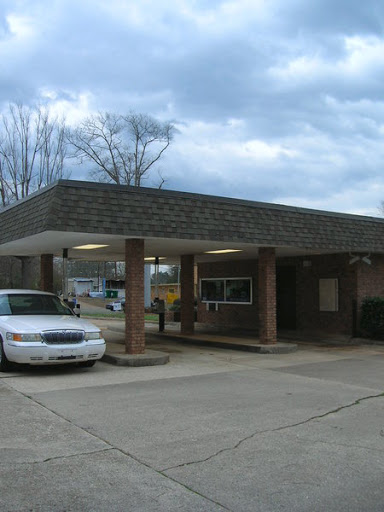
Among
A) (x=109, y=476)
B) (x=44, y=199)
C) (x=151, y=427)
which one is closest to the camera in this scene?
(x=109, y=476)

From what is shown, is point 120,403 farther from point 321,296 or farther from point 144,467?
point 321,296

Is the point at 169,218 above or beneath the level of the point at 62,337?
above

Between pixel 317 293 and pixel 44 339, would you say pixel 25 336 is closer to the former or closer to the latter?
pixel 44 339

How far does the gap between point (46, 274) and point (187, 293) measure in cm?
453

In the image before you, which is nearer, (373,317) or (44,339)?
(44,339)

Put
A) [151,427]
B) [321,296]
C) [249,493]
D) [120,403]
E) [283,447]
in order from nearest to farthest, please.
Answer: [249,493]
[283,447]
[151,427]
[120,403]
[321,296]

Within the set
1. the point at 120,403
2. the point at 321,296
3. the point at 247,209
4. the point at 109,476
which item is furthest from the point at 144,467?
the point at 321,296

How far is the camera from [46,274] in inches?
683

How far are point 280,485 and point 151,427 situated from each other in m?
2.21

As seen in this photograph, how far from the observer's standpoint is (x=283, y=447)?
5.72m

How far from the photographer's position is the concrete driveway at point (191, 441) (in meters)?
4.39

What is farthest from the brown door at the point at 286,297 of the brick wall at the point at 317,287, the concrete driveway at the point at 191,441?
the concrete driveway at the point at 191,441

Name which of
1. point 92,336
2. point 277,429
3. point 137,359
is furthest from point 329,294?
point 277,429

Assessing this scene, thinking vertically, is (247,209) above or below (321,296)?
above
